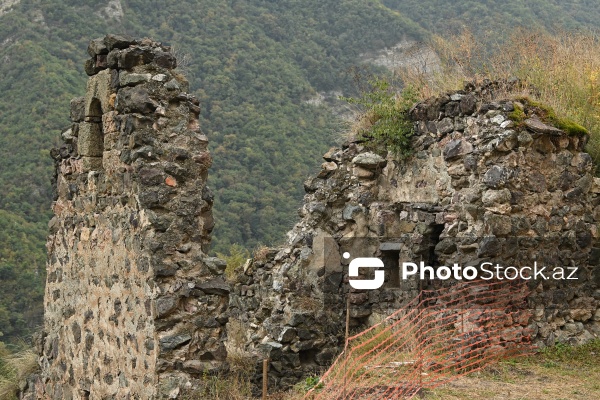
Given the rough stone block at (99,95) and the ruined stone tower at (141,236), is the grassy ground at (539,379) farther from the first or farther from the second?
the rough stone block at (99,95)

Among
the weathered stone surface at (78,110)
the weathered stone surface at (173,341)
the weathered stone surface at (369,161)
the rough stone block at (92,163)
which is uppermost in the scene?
the weathered stone surface at (78,110)

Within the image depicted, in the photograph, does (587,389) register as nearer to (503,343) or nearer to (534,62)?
(503,343)

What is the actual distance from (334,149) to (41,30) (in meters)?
21.9

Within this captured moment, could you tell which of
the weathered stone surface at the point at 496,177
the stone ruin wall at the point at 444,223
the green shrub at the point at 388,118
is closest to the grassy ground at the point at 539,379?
the stone ruin wall at the point at 444,223

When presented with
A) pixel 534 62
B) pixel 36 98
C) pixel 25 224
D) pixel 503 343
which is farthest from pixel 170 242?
pixel 36 98

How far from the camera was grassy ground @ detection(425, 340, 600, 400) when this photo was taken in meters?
7.30

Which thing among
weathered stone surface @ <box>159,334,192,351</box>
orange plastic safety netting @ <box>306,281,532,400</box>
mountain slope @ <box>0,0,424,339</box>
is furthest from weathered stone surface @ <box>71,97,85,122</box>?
mountain slope @ <box>0,0,424,339</box>

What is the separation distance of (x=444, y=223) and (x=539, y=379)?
7.70 ft

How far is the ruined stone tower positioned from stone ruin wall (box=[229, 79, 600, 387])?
2.77 metres

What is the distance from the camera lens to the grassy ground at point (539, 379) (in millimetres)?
7301

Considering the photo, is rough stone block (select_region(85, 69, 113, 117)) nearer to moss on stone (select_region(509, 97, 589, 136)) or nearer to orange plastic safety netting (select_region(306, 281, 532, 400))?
orange plastic safety netting (select_region(306, 281, 532, 400))

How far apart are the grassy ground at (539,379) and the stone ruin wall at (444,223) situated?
34cm

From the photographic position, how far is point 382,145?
1077cm

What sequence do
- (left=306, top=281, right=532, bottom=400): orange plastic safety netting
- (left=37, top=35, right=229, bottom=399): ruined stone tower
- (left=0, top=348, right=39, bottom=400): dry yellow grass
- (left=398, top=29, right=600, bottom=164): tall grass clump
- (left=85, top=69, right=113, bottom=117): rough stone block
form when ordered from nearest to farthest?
1. (left=37, top=35, right=229, bottom=399): ruined stone tower
2. (left=85, top=69, right=113, bottom=117): rough stone block
3. (left=306, top=281, right=532, bottom=400): orange plastic safety netting
4. (left=0, top=348, right=39, bottom=400): dry yellow grass
5. (left=398, top=29, right=600, bottom=164): tall grass clump
